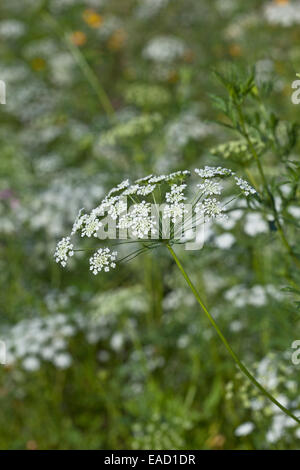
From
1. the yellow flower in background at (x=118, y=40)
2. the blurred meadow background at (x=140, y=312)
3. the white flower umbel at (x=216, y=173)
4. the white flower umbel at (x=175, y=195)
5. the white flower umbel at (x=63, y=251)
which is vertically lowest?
the white flower umbel at (x=63, y=251)

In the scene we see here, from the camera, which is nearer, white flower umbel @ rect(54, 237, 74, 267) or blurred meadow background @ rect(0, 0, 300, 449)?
white flower umbel @ rect(54, 237, 74, 267)

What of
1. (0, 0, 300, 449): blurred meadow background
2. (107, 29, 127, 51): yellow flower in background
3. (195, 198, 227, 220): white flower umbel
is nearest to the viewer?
(195, 198, 227, 220): white flower umbel

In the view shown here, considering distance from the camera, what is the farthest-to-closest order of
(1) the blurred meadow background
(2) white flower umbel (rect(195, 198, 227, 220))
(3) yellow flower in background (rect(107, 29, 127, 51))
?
1. (3) yellow flower in background (rect(107, 29, 127, 51))
2. (1) the blurred meadow background
3. (2) white flower umbel (rect(195, 198, 227, 220))

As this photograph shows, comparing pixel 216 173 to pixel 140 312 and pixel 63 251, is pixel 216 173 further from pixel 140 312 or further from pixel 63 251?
pixel 140 312

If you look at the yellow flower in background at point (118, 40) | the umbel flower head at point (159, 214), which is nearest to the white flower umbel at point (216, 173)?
the umbel flower head at point (159, 214)

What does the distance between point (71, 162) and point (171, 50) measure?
1.48 metres

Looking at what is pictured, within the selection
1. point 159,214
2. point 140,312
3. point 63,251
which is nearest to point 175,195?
point 159,214

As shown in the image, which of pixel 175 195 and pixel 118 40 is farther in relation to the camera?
pixel 118 40

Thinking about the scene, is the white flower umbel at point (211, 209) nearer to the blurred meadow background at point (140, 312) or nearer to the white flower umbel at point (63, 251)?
the white flower umbel at point (63, 251)

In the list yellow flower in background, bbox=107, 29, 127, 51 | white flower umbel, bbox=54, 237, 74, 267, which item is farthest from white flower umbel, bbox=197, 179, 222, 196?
yellow flower in background, bbox=107, 29, 127, 51

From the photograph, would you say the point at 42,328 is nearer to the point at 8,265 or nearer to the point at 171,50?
the point at 8,265

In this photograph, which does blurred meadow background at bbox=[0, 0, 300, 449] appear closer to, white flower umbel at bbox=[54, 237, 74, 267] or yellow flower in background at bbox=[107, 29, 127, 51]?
white flower umbel at bbox=[54, 237, 74, 267]

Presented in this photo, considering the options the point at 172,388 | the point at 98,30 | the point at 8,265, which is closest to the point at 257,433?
the point at 172,388
